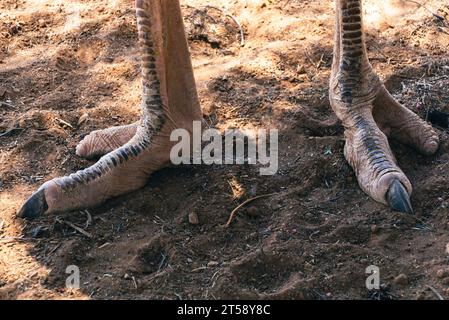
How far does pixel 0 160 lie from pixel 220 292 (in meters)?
1.86

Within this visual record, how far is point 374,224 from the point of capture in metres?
4.12

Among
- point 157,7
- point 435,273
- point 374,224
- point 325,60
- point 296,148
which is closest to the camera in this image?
point 435,273

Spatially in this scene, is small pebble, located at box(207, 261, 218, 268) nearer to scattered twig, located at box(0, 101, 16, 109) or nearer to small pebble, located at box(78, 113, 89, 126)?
small pebble, located at box(78, 113, 89, 126)

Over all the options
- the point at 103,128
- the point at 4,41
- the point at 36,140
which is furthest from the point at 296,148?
the point at 4,41

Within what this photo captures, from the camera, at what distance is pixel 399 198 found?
13.7ft

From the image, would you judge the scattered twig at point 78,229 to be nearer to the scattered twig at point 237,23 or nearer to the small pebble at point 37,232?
the small pebble at point 37,232

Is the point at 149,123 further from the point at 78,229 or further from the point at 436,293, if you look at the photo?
the point at 436,293

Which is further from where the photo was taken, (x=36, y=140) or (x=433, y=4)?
(x=433, y=4)

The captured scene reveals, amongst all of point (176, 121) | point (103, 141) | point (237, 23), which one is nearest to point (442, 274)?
point (176, 121)

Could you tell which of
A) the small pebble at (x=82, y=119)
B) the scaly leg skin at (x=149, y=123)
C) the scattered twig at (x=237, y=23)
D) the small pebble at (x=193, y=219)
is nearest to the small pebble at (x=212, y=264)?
the small pebble at (x=193, y=219)

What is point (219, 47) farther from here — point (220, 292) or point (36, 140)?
point (220, 292)

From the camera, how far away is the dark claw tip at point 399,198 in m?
4.15

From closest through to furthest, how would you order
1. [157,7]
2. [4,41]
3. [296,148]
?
[157,7] → [296,148] → [4,41]

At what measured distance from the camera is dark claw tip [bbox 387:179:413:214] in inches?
163
